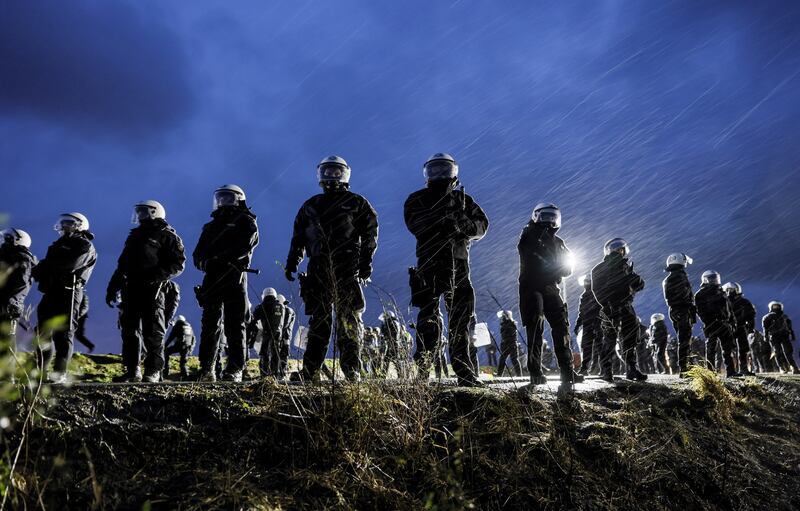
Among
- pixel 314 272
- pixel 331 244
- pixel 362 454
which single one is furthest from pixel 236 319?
pixel 362 454

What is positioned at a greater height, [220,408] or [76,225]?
[76,225]

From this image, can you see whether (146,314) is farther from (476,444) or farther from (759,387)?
(759,387)

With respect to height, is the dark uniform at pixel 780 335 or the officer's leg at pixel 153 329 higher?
the dark uniform at pixel 780 335

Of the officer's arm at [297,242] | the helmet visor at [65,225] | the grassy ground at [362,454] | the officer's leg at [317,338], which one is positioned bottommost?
the grassy ground at [362,454]

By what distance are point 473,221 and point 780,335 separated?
1594 centimetres

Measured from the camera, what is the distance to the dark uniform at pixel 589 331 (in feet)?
37.9

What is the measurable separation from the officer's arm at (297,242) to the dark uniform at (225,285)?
846 mm

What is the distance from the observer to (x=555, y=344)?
20.6 feet

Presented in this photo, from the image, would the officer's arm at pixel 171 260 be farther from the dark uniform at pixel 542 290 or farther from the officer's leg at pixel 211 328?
the dark uniform at pixel 542 290

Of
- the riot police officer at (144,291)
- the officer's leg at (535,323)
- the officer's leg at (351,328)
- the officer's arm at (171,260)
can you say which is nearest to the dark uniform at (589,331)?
the officer's leg at (535,323)

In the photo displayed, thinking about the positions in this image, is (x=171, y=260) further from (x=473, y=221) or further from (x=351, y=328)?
(x=473, y=221)

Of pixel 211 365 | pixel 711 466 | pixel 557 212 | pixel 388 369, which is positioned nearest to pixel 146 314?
pixel 211 365

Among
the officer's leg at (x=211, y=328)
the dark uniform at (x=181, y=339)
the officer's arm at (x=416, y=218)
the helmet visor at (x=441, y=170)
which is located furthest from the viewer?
the dark uniform at (x=181, y=339)

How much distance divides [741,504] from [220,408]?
399cm
